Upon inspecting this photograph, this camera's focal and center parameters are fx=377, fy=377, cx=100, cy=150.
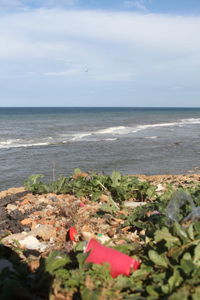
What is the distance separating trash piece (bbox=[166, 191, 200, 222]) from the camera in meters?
3.81

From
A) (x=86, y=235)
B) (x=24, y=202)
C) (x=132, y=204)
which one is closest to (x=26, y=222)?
(x=24, y=202)

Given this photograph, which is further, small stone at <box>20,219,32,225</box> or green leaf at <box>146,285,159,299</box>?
small stone at <box>20,219,32,225</box>

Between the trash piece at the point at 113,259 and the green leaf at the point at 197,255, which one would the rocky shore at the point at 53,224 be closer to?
the trash piece at the point at 113,259

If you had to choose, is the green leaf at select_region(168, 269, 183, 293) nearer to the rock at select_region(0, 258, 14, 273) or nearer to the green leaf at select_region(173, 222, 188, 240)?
the green leaf at select_region(173, 222, 188, 240)

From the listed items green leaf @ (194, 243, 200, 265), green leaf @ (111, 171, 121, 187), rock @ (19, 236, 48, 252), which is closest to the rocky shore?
rock @ (19, 236, 48, 252)

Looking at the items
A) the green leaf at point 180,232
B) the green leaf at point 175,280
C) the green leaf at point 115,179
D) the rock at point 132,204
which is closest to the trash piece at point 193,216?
the green leaf at point 180,232

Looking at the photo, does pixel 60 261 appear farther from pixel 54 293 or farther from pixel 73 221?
pixel 73 221

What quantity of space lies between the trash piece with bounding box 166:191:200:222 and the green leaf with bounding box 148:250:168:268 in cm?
77

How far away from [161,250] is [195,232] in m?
0.37

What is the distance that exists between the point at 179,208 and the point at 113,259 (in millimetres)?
1360

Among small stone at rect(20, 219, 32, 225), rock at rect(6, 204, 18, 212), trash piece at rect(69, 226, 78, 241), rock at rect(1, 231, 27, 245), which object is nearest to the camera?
trash piece at rect(69, 226, 78, 241)

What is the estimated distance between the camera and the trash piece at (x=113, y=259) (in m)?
3.07

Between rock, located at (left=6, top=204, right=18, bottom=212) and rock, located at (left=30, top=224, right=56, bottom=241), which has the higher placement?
rock, located at (left=30, top=224, right=56, bottom=241)

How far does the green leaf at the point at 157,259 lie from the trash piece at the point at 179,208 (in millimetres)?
773
